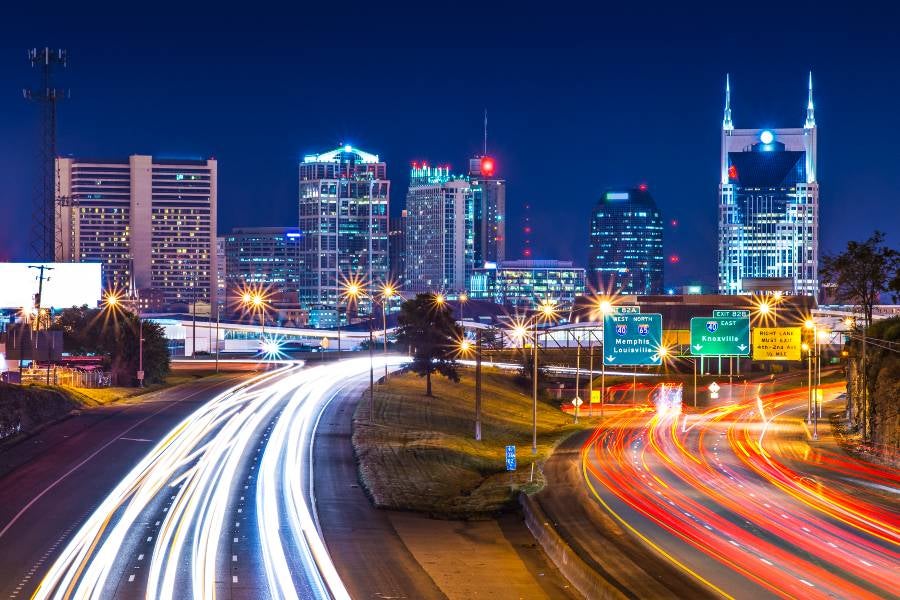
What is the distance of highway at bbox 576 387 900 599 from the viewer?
32.8 metres

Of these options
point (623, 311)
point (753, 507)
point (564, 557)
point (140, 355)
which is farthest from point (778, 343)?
point (564, 557)

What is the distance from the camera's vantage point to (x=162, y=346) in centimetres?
10881

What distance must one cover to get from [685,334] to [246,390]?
66925 millimetres

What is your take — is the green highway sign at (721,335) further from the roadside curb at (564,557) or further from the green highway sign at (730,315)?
the roadside curb at (564,557)

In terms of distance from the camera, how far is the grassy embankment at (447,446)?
50406 mm

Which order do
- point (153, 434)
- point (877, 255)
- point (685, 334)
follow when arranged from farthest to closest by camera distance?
point (685, 334)
point (877, 255)
point (153, 434)

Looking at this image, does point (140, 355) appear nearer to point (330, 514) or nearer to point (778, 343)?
point (778, 343)

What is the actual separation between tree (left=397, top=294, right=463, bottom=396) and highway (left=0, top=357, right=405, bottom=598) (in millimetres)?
32078

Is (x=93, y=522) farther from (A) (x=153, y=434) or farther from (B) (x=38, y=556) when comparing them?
(A) (x=153, y=434)

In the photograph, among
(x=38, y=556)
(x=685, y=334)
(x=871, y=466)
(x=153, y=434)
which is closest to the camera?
(x=38, y=556)

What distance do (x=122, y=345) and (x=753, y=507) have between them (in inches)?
2773

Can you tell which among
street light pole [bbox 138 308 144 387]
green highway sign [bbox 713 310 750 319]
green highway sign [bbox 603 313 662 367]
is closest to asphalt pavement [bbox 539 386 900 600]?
green highway sign [bbox 603 313 662 367]

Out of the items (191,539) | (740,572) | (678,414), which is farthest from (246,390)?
(740,572)

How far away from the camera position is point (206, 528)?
4062 cm
